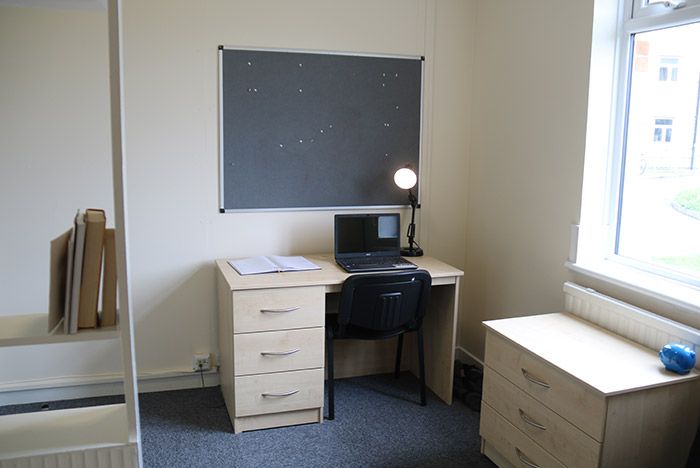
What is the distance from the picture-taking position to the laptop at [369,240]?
307cm

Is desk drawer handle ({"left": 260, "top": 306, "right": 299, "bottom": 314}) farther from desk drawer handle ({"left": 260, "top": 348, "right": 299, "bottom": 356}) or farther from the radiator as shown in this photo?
the radiator

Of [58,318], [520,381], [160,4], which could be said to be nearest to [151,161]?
[160,4]

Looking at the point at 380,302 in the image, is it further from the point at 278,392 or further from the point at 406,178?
the point at 406,178

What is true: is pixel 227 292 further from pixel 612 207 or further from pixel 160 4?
pixel 612 207

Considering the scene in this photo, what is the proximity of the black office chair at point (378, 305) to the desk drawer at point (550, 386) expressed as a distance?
476mm

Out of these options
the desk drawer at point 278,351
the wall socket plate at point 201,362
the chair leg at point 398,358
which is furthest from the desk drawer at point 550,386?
the wall socket plate at point 201,362

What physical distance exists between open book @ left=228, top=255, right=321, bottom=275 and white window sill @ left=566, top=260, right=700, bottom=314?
1272 mm

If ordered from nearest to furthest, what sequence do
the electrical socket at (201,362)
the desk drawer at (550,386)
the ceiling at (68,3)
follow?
the ceiling at (68,3), the desk drawer at (550,386), the electrical socket at (201,362)

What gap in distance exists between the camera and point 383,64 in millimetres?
3270

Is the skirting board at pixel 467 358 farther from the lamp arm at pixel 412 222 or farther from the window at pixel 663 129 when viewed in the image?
the window at pixel 663 129

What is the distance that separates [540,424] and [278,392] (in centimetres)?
121

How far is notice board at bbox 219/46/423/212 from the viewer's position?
3.08m

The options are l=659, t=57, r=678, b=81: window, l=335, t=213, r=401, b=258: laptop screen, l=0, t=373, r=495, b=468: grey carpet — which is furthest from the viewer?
l=335, t=213, r=401, b=258: laptop screen

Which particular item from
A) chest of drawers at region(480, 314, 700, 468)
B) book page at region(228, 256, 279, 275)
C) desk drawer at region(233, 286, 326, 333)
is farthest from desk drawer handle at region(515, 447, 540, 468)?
book page at region(228, 256, 279, 275)
